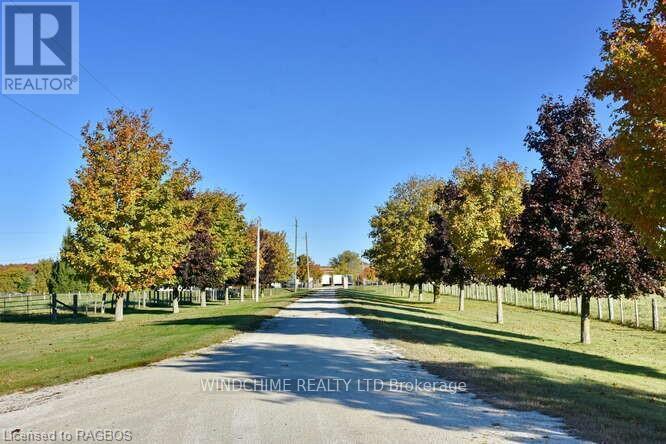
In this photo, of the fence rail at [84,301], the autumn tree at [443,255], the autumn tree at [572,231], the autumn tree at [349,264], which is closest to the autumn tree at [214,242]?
the fence rail at [84,301]

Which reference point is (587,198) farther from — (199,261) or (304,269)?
(304,269)

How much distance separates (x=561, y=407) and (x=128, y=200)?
24062 mm

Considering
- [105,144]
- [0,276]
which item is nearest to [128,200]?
[105,144]

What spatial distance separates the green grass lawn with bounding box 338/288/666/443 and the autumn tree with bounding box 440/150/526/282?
492 cm

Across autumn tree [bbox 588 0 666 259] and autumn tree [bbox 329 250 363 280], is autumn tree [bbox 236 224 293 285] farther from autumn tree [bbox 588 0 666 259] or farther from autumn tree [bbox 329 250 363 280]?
autumn tree [bbox 329 250 363 280]

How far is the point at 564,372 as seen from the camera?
12.9m

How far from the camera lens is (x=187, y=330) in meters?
20.8

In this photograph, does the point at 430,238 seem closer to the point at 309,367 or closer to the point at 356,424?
the point at 309,367

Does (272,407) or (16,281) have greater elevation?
(272,407)

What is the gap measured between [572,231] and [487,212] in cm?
1045

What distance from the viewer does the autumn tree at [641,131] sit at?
34.5 feet

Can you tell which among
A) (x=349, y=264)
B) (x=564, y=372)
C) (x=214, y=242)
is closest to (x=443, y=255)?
(x=214, y=242)

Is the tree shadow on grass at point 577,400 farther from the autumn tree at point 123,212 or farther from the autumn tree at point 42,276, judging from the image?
the autumn tree at point 42,276

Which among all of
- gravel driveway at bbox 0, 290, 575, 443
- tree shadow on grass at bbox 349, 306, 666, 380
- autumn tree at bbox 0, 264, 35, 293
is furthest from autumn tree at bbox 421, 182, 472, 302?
autumn tree at bbox 0, 264, 35, 293
